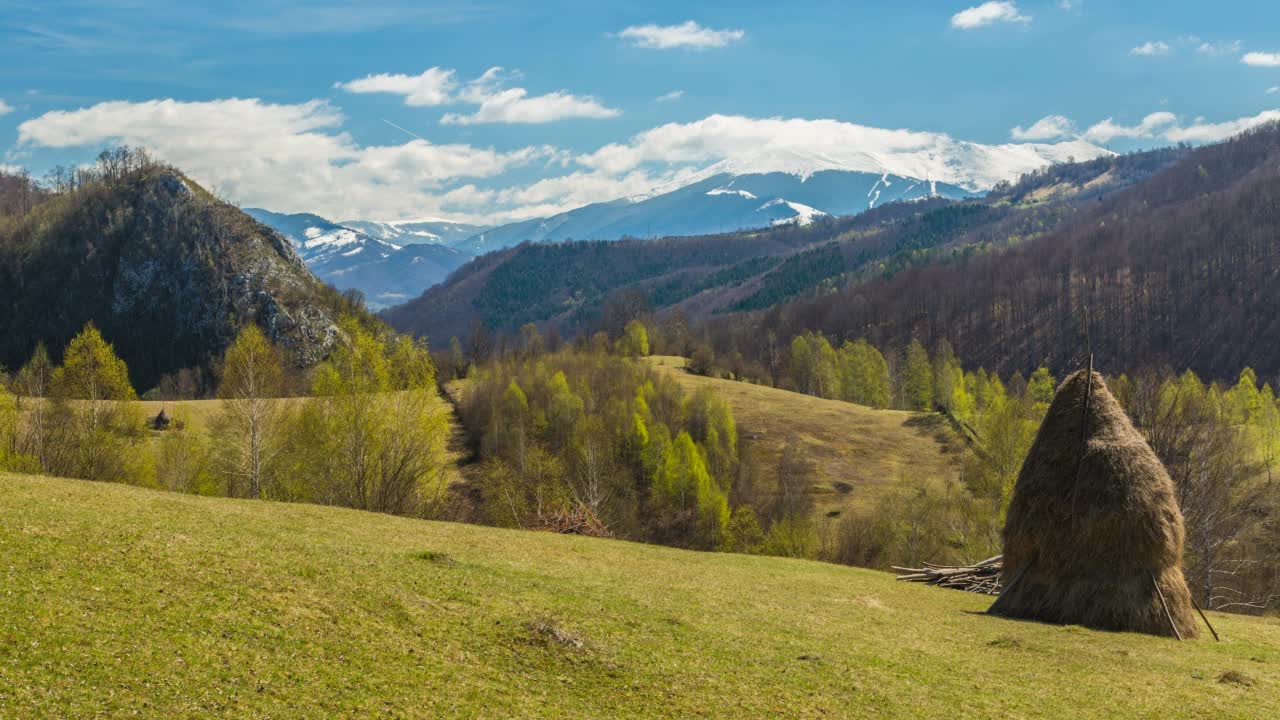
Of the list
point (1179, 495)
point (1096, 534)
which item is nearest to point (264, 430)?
point (1096, 534)

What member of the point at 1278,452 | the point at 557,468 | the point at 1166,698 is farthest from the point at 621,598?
the point at 1278,452

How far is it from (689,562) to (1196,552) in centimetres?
4621

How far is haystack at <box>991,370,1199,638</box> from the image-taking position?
30045 mm

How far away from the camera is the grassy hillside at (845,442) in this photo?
116312 mm

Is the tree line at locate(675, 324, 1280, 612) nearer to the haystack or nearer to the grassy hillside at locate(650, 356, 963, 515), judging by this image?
the grassy hillside at locate(650, 356, 963, 515)

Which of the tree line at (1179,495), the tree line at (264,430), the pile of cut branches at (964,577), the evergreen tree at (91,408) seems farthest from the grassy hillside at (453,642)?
the evergreen tree at (91,408)

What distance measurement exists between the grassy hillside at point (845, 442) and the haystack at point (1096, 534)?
256ft

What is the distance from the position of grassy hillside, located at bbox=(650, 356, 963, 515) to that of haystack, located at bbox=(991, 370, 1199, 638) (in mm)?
77966

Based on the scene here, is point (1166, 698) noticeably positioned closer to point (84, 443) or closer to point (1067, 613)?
point (1067, 613)

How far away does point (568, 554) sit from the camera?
34.8 metres

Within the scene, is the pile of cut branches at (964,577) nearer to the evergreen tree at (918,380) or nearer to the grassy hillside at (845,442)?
the grassy hillside at (845,442)

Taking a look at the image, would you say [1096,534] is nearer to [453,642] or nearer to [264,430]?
[453,642]

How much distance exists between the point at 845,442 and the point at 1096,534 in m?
101

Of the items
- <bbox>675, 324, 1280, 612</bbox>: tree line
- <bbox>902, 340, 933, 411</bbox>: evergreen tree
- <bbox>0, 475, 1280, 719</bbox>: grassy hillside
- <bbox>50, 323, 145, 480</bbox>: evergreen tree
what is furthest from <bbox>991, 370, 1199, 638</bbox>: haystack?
<bbox>902, 340, 933, 411</bbox>: evergreen tree
